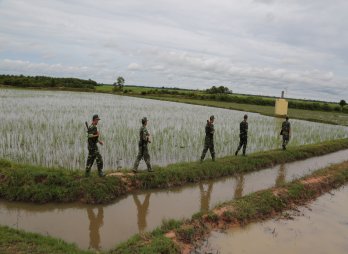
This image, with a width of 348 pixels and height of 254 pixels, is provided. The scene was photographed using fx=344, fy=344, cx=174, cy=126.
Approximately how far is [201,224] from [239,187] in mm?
3704

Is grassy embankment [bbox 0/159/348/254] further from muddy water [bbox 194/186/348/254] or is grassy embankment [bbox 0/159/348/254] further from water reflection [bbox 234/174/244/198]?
water reflection [bbox 234/174/244/198]

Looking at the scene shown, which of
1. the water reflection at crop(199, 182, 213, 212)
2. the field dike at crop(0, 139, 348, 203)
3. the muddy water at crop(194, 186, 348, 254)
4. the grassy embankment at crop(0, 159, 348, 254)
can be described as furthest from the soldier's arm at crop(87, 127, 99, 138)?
the muddy water at crop(194, 186, 348, 254)

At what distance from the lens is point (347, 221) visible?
8758 mm

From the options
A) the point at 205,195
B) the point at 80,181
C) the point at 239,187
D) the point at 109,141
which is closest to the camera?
the point at 80,181

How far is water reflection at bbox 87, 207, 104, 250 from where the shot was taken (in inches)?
256

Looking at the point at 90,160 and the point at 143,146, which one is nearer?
the point at 90,160

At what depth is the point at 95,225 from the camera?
7.34m

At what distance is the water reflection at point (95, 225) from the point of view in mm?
6512

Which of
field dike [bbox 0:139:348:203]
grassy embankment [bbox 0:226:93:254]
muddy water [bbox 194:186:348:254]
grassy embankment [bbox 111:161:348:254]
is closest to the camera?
grassy embankment [bbox 0:226:93:254]

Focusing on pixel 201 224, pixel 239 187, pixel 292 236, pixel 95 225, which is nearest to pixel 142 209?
pixel 95 225

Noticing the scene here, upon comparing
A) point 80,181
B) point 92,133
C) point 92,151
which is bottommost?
point 80,181

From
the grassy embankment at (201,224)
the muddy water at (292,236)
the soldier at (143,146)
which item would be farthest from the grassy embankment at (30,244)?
the soldier at (143,146)

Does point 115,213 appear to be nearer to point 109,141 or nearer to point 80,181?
point 80,181

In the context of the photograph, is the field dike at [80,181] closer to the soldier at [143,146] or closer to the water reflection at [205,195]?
the soldier at [143,146]
